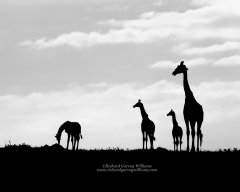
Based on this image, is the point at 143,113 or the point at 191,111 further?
the point at 143,113

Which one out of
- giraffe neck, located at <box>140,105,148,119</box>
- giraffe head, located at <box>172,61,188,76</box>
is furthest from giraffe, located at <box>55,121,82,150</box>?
giraffe head, located at <box>172,61,188,76</box>

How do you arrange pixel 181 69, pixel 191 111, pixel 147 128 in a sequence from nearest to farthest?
pixel 191 111 < pixel 181 69 < pixel 147 128

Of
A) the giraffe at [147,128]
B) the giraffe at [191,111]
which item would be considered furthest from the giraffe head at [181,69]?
the giraffe at [147,128]

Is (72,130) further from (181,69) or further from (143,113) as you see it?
(181,69)

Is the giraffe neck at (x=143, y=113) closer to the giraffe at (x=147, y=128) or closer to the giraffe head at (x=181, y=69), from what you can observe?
the giraffe at (x=147, y=128)

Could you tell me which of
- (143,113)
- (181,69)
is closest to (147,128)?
(143,113)

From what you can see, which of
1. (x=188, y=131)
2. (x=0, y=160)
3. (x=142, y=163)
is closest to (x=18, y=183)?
(x=0, y=160)

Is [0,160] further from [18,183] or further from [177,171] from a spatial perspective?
[177,171]

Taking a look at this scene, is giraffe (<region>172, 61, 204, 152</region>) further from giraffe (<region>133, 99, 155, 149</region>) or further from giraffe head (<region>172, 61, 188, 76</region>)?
giraffe (<region>133, 99, 155, 149</region>)

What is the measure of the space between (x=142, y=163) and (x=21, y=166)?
496 centimetres

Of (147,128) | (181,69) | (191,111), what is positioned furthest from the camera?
(147,128)

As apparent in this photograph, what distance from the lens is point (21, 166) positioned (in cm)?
1855

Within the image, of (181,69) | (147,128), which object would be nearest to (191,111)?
(181,69)

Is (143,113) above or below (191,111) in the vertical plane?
above
